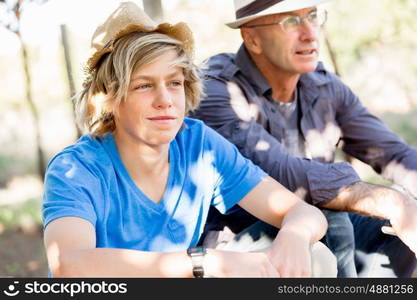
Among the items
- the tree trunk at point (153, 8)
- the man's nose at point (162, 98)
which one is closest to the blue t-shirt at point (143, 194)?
the man's nose at point (162, 98)

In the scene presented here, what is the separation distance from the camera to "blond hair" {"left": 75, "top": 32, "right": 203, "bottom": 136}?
2775mm

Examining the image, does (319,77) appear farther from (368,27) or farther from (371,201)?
(368,27)

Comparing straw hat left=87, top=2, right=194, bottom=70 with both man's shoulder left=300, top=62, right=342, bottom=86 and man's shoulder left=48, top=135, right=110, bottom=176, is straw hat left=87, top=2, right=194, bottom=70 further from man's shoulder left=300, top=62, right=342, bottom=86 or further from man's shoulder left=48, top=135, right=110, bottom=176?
man's shoulder left=300, top=62, right=342, bottom=86

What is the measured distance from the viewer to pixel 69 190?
8.47ft

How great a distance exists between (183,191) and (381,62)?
8.83 m

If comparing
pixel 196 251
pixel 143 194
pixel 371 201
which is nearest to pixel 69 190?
pixel 143 194

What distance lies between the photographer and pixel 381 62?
1117 cm

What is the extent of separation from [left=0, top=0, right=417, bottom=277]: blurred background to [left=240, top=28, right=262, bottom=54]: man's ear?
3.89 metres

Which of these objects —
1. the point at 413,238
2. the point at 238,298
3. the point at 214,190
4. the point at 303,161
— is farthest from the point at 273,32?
the point at 238,298

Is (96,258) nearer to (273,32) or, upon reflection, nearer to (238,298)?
(238,298)

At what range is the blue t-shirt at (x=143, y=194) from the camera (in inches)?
103

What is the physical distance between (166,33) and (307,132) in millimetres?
1335

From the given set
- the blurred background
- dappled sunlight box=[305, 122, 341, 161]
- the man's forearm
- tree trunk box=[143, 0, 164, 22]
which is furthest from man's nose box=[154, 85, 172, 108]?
the blurred background

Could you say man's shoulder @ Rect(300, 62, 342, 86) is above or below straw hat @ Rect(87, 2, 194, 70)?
below
